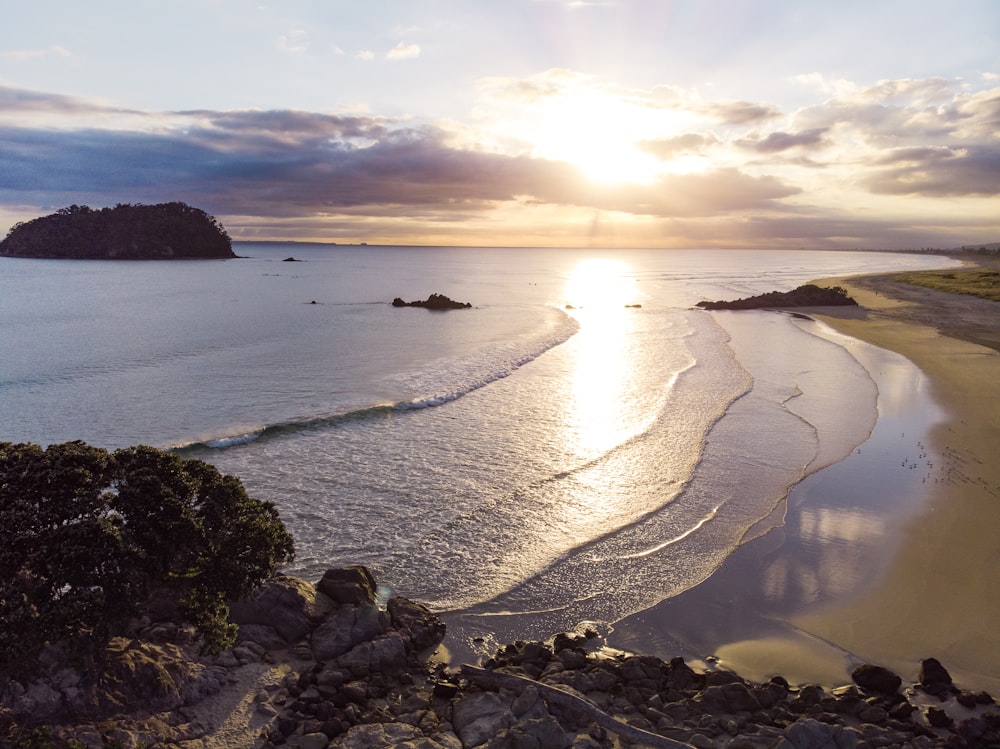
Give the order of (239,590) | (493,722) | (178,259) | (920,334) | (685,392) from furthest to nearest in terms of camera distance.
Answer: (178,259) → (920,334) → (685,392) → (239,590) → (493,722)


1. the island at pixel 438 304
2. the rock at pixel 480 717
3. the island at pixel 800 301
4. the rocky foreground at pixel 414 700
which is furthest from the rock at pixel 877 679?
the island at pixel 800 301

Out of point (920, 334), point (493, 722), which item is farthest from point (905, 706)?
point (920, 334)

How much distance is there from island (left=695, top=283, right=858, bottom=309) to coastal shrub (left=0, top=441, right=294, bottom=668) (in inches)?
2828

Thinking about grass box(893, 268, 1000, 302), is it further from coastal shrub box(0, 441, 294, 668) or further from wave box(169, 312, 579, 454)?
coastal shrub box(0, 441, 294, 668)

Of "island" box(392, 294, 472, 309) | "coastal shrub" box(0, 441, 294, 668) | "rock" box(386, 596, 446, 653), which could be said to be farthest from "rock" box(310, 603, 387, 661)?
"island" box(392, 294, 472, 309)

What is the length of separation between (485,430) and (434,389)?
290 inches

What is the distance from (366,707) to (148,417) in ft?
65.3

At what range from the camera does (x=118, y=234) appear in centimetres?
17238

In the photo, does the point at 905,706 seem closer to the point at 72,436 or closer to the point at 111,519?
the point at 111,519

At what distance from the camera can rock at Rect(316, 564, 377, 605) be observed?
1116 centimetres

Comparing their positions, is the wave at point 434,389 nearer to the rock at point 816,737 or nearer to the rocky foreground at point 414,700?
the rocky foreground at point 414,700

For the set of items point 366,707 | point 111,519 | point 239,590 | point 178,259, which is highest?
point 178,259

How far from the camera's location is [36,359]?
36844 millimetres

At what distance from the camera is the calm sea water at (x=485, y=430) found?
14023 millimetres
